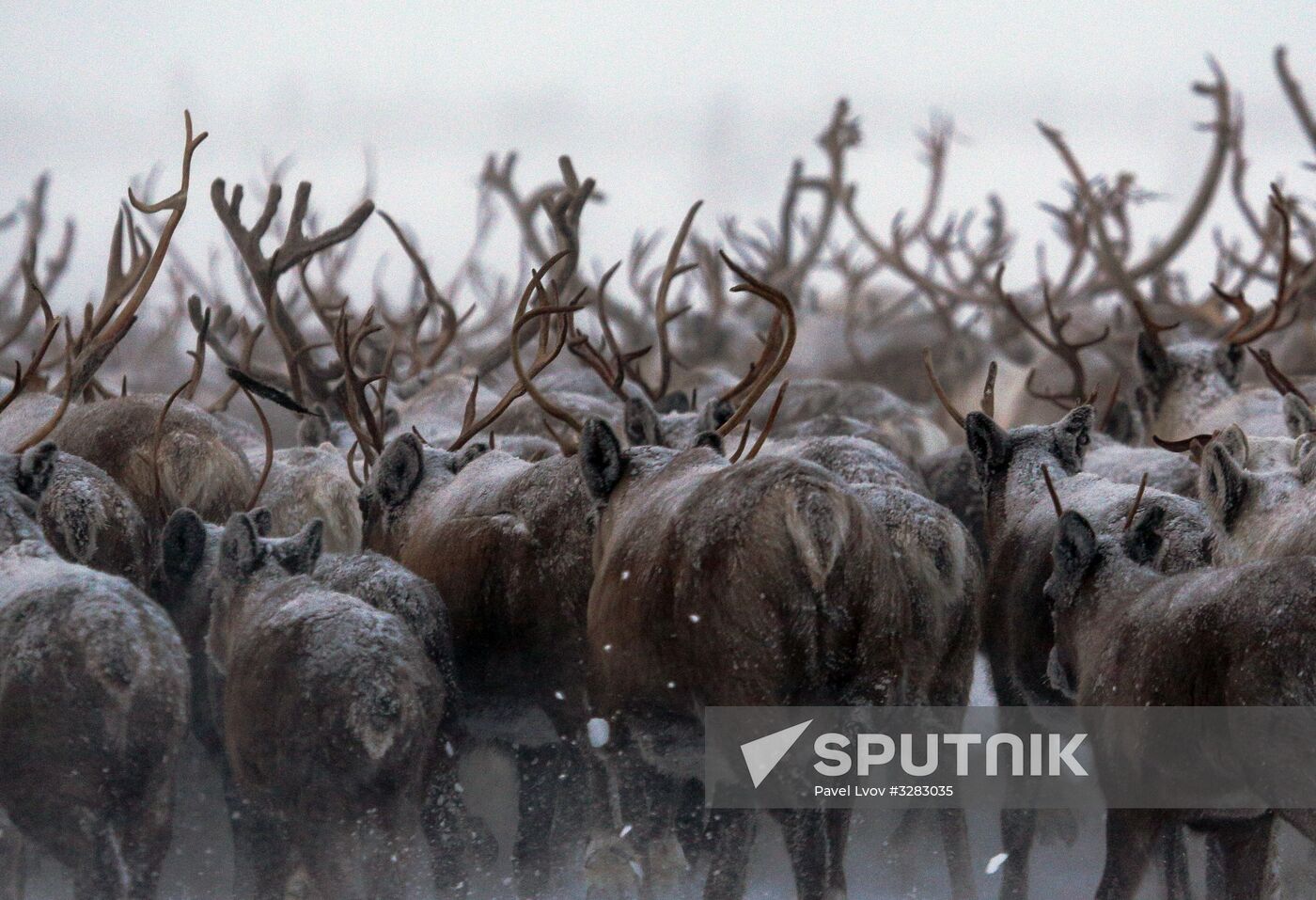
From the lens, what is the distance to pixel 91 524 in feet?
8.74

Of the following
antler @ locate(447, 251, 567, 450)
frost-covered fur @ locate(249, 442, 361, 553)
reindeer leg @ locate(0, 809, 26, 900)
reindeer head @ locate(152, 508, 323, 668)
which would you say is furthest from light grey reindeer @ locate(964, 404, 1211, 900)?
reindeer leg @ locate(0, 809, 26, 900)

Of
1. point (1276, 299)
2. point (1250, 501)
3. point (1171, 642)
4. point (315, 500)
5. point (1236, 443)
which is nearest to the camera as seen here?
point (1171, 642)

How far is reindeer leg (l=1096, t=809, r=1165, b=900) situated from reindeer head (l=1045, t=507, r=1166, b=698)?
0.24 m

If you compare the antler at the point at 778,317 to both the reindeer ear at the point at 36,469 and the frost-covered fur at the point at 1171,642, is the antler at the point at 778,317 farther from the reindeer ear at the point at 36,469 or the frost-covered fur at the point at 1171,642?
the reindeer ear at the point at 36,469

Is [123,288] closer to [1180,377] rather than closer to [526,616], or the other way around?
[526,616]

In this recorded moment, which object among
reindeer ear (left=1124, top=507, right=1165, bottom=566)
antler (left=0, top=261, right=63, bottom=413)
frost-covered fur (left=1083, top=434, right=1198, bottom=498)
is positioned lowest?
frost-covered fur (left=1083, top=434, right=1198, bottom=498)

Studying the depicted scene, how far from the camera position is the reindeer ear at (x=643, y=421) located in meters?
2.90

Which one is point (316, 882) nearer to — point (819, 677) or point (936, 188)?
point (819, 677)

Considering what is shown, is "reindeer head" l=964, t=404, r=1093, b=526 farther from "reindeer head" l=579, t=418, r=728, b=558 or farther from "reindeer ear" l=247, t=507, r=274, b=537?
"reindeer ear" l=247, t=507, r=274, b=537

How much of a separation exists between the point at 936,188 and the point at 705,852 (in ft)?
18.8

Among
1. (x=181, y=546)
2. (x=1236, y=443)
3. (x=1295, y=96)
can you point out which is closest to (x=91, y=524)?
(x=181, y=546)

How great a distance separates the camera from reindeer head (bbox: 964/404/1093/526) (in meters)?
2.87

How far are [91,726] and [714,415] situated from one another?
1315mm

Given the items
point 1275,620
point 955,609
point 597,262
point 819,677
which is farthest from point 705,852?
point 597,262
